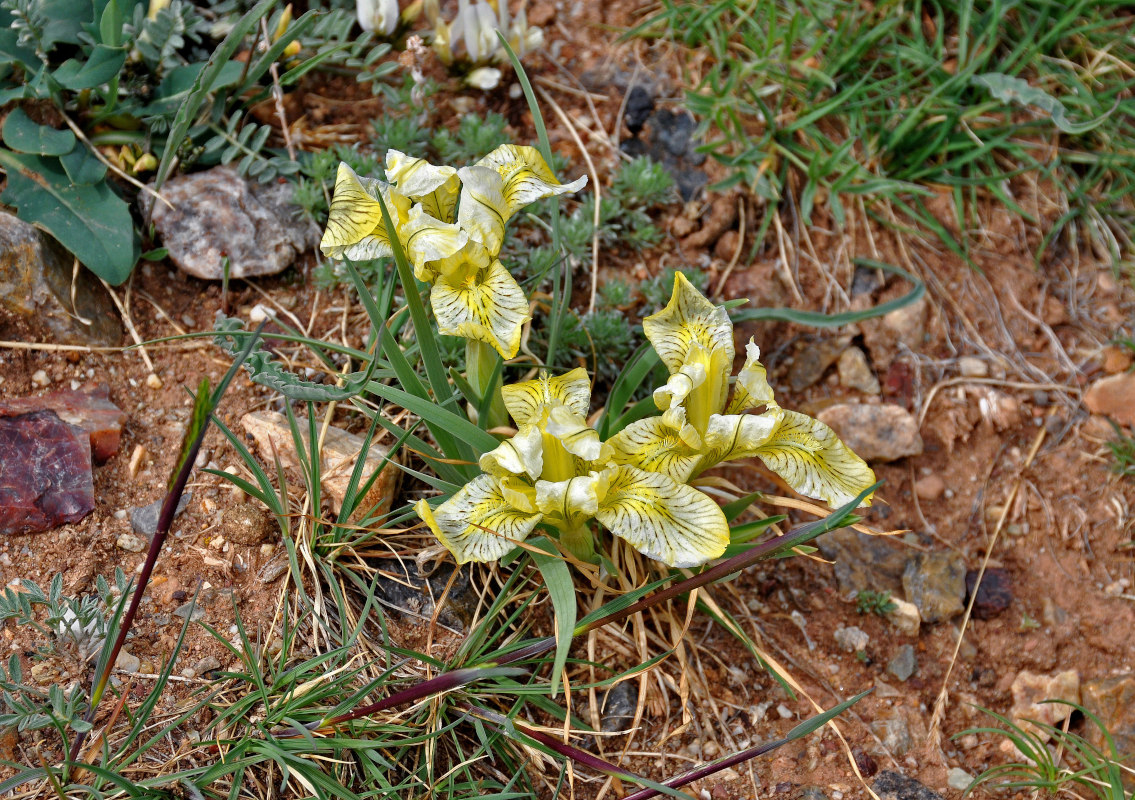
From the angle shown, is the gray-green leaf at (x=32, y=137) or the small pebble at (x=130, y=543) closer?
the small pebble at (x=130, y=543)

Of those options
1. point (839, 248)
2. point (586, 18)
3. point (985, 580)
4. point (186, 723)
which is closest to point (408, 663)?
point (186, 723)

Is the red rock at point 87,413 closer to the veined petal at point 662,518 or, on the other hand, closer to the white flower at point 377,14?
the veined petal at point 662,518

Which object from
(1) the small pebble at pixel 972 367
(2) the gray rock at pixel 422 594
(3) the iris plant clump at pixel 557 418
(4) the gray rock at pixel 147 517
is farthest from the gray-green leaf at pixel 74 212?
(1) the small pebble at pixel 972 367

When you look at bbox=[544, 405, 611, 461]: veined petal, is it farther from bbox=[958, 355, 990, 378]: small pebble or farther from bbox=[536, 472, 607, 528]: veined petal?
bbox=[958, 355, 990, 378]: small pebble

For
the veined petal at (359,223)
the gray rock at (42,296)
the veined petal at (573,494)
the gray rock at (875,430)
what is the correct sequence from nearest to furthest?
the veined petal at (573,494)
the veined petal at (359,223)
the gray rock at (42,296)
the gray rock at (875,430)

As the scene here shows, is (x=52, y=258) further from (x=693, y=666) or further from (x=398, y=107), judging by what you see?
(x=693, y=666)

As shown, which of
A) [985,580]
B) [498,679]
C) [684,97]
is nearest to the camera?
[498,679]

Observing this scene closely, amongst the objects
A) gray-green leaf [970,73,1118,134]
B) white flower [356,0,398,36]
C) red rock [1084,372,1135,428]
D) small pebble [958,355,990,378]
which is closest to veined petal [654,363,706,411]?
small pebble [958,355,990,378]
